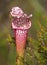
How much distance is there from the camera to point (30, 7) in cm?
313

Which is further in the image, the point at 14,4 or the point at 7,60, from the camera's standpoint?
the point at 14,4

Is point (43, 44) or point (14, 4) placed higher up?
point (14, 4)

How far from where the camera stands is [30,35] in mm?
3025

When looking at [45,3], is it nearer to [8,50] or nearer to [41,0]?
[41,0]

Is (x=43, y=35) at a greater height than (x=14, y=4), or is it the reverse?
(x=14, y=4)

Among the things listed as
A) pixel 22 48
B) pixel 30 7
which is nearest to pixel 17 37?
pixel 22 48

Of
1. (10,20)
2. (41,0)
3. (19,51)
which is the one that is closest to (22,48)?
(19,51)

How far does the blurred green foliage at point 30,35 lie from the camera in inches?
116

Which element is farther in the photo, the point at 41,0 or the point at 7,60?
the point at 41,0

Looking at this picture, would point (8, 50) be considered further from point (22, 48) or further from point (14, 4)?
point (14, 4)

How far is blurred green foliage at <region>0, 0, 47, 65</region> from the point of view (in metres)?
2.95

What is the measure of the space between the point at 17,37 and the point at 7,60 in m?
0.19

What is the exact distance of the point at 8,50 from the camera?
2.99 meters

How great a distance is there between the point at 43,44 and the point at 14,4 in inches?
16.7
